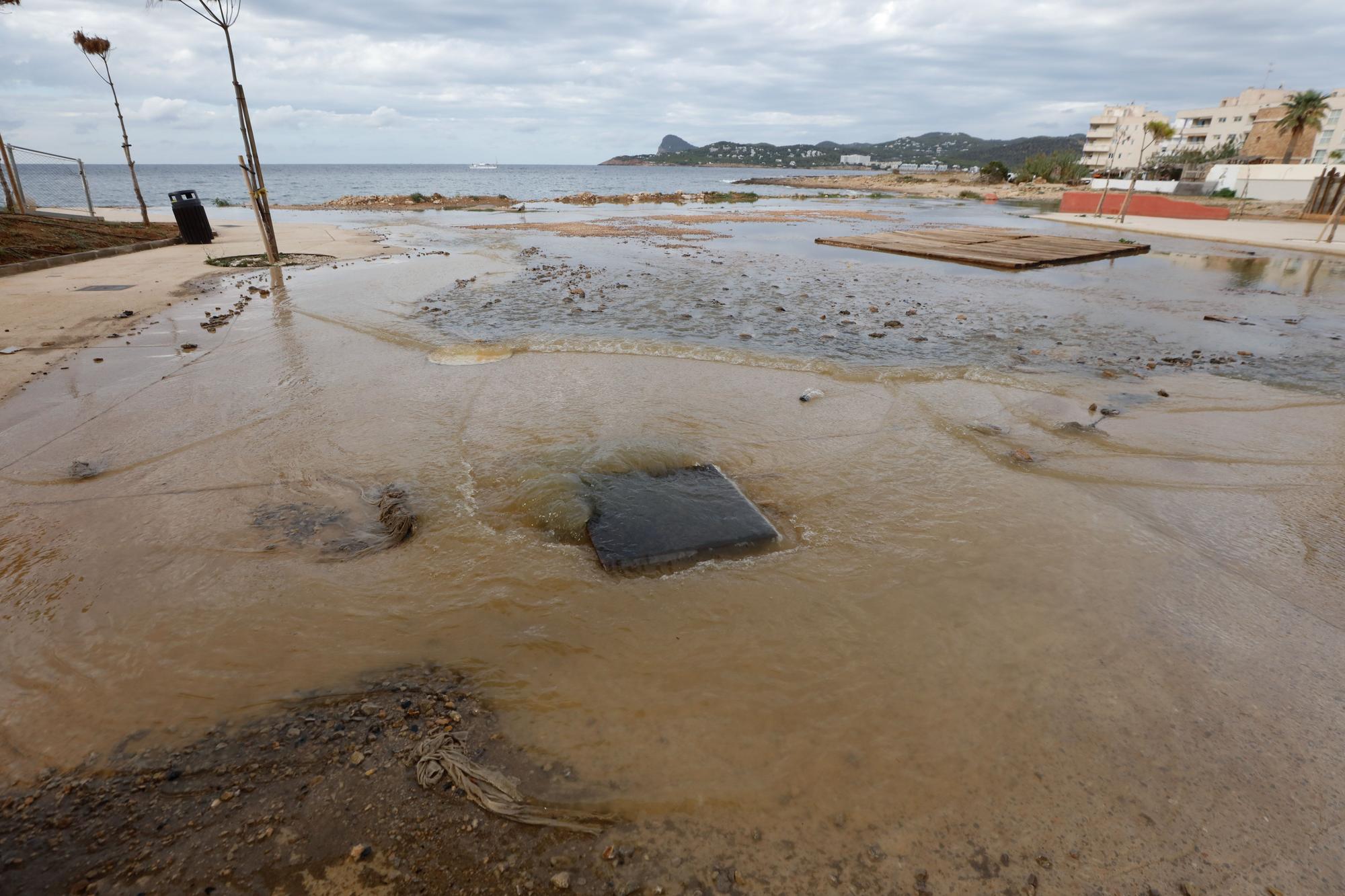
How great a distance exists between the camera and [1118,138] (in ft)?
289

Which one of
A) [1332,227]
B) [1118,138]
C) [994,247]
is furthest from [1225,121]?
[994,247]

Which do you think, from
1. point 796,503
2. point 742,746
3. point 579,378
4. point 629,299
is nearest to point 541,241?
point 629,299

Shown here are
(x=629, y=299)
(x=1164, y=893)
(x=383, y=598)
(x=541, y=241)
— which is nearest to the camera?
(x=1164, y=893)

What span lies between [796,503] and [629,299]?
769 centimetres

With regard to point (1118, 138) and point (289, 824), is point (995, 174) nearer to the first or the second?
point (1118, 138)

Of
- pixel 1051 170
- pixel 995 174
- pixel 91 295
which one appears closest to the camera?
pixel 91 295

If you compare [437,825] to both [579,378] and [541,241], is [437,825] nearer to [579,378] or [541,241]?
[579,378]

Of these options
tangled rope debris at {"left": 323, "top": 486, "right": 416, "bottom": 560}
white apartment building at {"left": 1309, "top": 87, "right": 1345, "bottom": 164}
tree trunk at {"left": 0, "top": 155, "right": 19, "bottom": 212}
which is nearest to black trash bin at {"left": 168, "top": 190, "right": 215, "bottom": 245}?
tree trunk at {"left": 0, "top": 155, "right": 19, "bottom": 212}

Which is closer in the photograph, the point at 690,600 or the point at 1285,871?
the point at 1285,871

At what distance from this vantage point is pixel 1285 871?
201 centimetres

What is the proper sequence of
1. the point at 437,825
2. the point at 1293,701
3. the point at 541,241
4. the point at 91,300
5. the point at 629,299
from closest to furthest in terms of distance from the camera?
the point at 437,825
the point at 1293,701
the point at 91,300
the point at 629,299
the point at 541,241

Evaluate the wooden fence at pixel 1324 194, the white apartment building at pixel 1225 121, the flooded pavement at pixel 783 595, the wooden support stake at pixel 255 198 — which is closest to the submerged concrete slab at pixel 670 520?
the flooded pavement at pixel 783 595

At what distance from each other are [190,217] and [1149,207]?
42725mm

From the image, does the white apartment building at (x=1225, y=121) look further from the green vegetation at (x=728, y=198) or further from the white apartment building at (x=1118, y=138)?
the green vegetation at (x=728, y=198)
